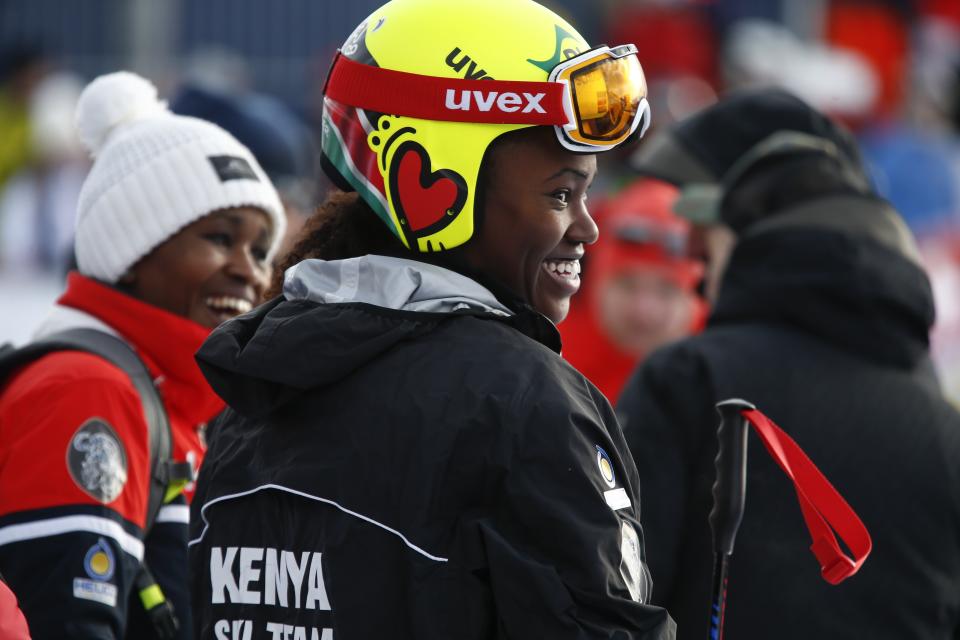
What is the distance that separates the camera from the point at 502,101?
8.75 ft

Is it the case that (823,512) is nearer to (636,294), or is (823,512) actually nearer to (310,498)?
(310,498)

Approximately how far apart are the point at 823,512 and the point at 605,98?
918mm

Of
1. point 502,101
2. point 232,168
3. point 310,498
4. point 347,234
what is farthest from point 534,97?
point 232,168

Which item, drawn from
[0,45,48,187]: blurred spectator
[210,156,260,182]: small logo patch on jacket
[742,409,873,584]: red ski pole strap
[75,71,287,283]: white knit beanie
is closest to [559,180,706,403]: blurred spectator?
[75,71,287,283]: white knit beanie

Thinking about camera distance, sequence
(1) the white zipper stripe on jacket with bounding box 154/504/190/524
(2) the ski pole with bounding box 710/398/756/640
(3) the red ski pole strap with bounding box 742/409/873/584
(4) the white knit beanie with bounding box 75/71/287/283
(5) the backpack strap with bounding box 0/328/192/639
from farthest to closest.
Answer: (4) the white knit beanie with bounding box 75/71/287/283, (1) the white zipper stripe on jacket with bounding box 154/504/190/524, (5) the backpack strap with bounding box 0/328/192/639, (2) the ski pole with bounding box 710/398/756/640, (3) the red ski pole strap with bounding box 742/409/873/584

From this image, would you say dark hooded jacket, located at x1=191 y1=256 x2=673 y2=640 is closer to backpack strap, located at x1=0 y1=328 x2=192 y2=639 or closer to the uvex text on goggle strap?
the uvex text on goggle strap

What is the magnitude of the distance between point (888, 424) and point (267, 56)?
9.84 metres

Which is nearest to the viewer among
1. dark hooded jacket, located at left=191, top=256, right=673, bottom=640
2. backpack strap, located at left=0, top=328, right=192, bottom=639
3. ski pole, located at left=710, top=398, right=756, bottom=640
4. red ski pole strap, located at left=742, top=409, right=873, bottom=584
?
dark hooded jacket, located at left=191, top=256, right=673, bottom=640

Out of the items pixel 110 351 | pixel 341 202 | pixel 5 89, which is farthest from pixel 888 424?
pixel 5 89

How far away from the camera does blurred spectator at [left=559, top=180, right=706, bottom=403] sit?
6652 millimetres

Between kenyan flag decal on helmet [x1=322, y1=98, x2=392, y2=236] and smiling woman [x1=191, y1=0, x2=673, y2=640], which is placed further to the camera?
kenyan flag decal on helmet [x1=322, y1=98, x2=392, y2=236]

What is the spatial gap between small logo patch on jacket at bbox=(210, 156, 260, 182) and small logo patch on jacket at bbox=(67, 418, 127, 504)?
918 millimetres

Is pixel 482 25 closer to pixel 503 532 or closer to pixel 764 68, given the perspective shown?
pixel 503 532

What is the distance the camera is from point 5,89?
11.8 m
